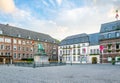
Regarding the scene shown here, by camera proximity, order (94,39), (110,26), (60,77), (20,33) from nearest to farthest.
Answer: (60,77)
(110,26)
(94,39)
(20,33)

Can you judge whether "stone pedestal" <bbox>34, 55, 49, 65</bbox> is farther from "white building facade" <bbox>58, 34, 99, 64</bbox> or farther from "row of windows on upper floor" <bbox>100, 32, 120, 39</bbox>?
"white building facade" <bbox>58, 34, 99, 64</bbox>

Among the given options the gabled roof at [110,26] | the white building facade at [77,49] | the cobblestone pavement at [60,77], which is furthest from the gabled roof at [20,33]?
the cobblestone pavement at [60,77]

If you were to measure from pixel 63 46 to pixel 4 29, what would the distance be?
27.1 meters

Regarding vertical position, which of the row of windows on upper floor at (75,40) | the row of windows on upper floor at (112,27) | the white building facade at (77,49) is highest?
the row of windows on upper floor at (112,27)

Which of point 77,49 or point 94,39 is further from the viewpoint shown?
point 77,49

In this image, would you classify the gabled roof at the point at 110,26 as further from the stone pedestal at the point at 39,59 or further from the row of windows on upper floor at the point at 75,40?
the stone pedestal at the point at 39,59

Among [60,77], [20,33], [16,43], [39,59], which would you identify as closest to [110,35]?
[39,59]

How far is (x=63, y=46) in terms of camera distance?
240 ft

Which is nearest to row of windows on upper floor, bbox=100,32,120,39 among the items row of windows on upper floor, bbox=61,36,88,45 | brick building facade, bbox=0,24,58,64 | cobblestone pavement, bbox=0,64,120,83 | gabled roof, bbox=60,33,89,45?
gabled roof, bbox=60,33,89,45

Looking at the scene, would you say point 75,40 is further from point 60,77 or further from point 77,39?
point 60,77

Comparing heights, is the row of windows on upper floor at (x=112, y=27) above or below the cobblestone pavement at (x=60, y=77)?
above

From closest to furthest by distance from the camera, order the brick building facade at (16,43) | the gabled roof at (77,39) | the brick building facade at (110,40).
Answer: the brick building facade at (110,40) < the brick building facade at (16,43) < the gabled roof at (77,39)

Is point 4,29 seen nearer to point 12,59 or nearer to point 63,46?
point 12,59

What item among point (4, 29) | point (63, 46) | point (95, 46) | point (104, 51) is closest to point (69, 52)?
point (63, 46)
